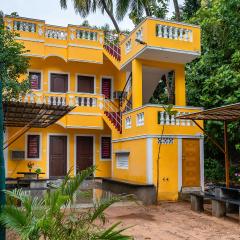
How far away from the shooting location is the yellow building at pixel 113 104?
39.6 ft

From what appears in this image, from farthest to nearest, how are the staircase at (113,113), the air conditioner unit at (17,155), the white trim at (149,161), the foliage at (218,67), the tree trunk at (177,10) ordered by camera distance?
the tree trunk at (177,10) → the air conditioner unit at (17,155) → the staircase at (113,113) → the foliage at (218,67) → the white trim at (149,161)

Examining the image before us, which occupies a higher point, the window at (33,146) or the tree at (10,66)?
the tree at (10,66)

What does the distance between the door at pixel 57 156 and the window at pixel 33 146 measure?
0.60 m

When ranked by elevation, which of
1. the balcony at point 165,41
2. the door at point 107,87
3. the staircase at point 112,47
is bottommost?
the door at point 107,87

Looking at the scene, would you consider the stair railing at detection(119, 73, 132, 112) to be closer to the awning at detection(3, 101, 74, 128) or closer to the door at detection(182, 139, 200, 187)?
the awning at detection(3, 101, 74, 128)

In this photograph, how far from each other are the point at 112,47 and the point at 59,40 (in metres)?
2.54

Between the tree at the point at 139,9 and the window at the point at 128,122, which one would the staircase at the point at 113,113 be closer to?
the window at the point at 128,122

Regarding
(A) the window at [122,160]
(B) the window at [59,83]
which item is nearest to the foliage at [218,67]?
(A) the window at [122,160]

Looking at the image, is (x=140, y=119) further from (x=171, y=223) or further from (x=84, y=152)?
(x=84, y=152)

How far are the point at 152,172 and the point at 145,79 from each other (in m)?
5.47

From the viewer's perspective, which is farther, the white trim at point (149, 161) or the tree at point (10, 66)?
the white trim at point (149, 161)

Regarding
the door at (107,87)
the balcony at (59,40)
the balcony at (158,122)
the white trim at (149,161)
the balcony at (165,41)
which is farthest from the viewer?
the door at (107,87)

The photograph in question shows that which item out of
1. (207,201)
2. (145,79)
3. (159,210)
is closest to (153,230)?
(159,210)

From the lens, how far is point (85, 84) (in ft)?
57.5
